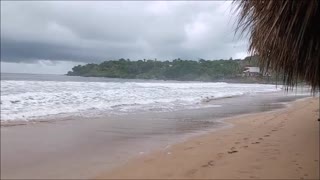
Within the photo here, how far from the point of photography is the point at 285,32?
11.5 ft

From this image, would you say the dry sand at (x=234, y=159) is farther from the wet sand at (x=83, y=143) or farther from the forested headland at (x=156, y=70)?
the forested headland at (x=156, y=70)

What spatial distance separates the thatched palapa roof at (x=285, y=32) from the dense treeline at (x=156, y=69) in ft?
225

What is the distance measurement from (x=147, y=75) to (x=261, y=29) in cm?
8609

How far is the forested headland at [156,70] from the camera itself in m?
77.6

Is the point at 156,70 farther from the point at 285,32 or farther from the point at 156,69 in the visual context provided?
the point at 285,32

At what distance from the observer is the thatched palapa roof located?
3174 mm

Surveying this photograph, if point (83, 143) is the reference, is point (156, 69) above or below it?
above

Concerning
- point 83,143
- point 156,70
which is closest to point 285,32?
point 83,143

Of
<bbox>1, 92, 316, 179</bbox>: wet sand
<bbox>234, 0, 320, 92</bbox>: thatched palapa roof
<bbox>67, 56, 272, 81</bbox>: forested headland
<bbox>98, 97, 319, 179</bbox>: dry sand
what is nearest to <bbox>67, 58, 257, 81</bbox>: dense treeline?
<bbox>67, 56, 272, 81</bbox>: forested headland

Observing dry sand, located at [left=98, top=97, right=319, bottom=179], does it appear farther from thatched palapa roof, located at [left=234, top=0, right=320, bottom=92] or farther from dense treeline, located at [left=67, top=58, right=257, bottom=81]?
dense treeline, located at [left=67, top=58, right=257, bottom=81]

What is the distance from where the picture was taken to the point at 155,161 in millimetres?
7086

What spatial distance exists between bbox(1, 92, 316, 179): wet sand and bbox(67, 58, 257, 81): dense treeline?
62.0 metres

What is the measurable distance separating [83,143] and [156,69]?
83288 mm

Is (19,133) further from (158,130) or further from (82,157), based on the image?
(158,130)
